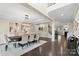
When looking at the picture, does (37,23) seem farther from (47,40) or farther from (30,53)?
(30,53)

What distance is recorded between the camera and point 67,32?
6.24ft

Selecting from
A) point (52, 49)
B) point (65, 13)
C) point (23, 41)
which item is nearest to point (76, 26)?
point (65, 13)

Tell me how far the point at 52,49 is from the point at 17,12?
0.93 metres

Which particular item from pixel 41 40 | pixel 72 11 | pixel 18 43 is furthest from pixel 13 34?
pixel 72 11

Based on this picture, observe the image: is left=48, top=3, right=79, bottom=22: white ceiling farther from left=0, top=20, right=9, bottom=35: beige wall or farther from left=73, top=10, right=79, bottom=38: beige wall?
left=0, top=20, right=9, bottom=35: beige wall

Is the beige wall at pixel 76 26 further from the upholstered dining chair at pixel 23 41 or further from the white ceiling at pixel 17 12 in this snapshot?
the upholstered dining chair at pixel 23 41

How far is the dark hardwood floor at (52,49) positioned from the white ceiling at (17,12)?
0.46 metres

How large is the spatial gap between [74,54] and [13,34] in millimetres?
1165

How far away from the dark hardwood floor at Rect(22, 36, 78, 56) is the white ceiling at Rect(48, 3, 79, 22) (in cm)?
37

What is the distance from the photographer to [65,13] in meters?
1.90

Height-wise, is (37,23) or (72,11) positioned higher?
(72,11)

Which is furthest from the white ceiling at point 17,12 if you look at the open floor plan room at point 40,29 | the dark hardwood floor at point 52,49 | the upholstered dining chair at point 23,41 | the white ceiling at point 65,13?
the dark hardwood floor at point 52,49

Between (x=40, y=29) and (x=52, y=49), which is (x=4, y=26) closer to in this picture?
(x=40, y=29)

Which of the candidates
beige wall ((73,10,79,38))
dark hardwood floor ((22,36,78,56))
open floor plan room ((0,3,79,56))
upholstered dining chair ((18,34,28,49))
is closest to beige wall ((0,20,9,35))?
open floor plan room ((0,3,79,56))
